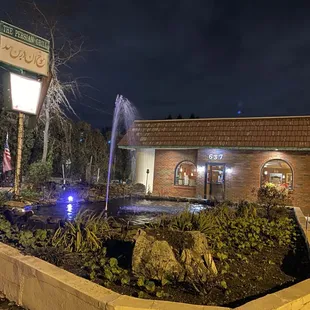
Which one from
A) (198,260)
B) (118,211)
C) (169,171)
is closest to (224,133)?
(169,171)

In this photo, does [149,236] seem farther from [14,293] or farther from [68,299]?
[14,293]

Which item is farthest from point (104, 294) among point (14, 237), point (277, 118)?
point (277, 118)

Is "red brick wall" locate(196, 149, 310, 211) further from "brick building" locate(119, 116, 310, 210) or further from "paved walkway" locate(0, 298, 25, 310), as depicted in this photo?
"paved walkway" locate(0, 298, 25, 310)

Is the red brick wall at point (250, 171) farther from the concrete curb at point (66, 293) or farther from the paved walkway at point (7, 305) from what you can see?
the paved walkway at point (7, 305)

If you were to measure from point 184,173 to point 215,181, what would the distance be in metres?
2.00

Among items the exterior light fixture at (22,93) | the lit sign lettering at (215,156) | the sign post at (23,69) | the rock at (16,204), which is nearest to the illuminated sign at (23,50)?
the sign post at (23,69)

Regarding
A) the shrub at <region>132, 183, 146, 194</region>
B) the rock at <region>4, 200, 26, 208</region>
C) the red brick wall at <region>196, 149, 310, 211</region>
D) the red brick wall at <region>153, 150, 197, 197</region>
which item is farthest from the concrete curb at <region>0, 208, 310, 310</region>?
the red brick wall at <region>153, 150, 197, 197</region>

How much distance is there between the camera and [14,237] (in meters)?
4.88

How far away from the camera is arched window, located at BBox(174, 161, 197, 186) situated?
18.0 meters

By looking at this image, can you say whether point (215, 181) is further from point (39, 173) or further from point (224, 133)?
point (39, 173)

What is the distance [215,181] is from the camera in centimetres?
1700

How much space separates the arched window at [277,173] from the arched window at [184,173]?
3.67 metres

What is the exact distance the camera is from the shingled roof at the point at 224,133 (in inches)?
579

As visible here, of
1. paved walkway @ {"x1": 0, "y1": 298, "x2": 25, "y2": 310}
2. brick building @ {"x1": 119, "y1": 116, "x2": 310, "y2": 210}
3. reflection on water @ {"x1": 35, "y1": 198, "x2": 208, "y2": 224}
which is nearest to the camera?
paved walkway @ {"x1": 0, "y1": 298, "x2": 25, "y2": 310}
